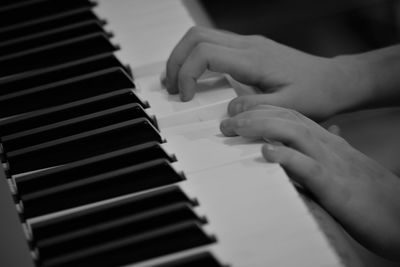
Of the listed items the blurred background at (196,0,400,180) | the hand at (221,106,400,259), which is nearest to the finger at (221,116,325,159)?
the hand at (221,106,400,259)

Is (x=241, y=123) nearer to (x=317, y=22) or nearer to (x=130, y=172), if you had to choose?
(x=130, y=172)

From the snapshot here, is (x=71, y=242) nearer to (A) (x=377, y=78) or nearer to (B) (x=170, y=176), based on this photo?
(B) (x=170, y=176)

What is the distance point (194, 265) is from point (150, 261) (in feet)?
0.22

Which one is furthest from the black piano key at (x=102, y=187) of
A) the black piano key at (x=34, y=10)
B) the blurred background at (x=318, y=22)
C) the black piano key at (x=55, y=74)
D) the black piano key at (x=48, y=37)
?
the blurred background at (x=318, y=22)

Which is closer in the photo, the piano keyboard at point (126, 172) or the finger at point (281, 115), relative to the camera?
the piano keyboard at point (126, 172)

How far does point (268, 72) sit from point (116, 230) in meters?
0.50

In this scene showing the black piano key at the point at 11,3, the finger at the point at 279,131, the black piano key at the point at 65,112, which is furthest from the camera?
the black piano key at the point at 11,3

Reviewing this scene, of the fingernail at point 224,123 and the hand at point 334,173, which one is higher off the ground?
the fingernail at point 224,123

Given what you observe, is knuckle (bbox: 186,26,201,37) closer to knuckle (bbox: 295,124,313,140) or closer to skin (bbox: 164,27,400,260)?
skin (bbox: 164,27,400,260)

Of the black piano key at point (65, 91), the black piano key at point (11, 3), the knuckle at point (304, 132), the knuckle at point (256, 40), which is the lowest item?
the knuckle at point (304, 132)

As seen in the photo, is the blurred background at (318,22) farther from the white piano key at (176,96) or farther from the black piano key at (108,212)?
the black piano key at (108,212)

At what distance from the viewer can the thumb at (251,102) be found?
1123 mm

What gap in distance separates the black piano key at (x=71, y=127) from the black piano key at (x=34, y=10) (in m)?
0.44

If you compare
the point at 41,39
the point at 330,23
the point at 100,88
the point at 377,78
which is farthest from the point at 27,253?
the point at 330,23
